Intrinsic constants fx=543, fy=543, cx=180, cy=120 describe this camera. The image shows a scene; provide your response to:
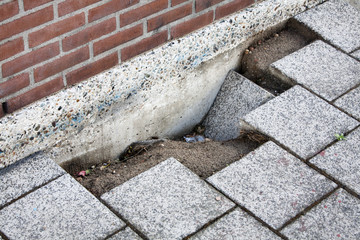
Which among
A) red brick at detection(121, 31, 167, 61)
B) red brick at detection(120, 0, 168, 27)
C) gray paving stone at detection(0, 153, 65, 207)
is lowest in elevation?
gray paving stone at detection(0, 153, 65, 207)

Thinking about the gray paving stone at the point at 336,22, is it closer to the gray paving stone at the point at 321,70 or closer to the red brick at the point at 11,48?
the gray paving stone at the point at 321,70

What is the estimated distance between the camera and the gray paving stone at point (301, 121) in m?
2.93

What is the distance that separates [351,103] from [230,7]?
91 centimetres

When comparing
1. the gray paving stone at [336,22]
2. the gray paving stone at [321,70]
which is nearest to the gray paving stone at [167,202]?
the gray paving stone at [321,70]

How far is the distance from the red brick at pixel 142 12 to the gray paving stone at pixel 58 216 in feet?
2.78

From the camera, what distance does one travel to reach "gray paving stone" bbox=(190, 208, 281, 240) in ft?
7.94

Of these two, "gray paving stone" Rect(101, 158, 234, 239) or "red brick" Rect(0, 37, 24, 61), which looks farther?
"gray paving stone" Rect(101, 158, 234, 239)

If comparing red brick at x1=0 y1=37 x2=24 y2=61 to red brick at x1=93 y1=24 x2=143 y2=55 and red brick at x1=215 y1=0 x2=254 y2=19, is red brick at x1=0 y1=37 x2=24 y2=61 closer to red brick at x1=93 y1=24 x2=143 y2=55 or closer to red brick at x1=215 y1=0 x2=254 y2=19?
red brick at x1=93 y1=24 x2=143 y2=55

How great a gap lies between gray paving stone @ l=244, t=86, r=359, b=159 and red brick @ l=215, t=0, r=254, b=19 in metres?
0.58

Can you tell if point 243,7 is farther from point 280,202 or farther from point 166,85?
point 280,202

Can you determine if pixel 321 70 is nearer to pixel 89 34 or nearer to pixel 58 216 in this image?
pixel 89 34

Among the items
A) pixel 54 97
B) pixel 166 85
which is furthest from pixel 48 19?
pixel 166 85

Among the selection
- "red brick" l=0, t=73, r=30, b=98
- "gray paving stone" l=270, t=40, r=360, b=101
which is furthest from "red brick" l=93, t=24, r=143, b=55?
"gray paving stone" l=270, t=40, r=360, b=101

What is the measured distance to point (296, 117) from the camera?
10.1 ft
